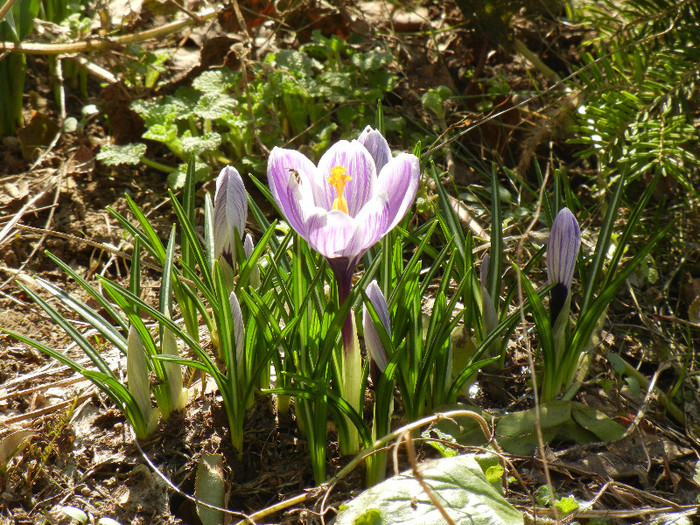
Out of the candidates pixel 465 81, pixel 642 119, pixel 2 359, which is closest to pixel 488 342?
pixel 642 119

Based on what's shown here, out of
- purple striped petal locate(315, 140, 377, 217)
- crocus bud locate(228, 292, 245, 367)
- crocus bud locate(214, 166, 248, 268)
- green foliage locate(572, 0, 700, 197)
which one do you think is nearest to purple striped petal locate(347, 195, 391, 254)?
Answer: purple striped petal locate(315, 140, 377, 217)

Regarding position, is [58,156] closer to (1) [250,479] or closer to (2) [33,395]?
(2) [33,395]

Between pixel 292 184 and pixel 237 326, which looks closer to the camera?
pixel 292 184

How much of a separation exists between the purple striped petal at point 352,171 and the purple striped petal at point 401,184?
4.0 inches

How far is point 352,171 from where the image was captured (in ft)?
4.58

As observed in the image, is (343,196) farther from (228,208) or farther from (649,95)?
(649,95)

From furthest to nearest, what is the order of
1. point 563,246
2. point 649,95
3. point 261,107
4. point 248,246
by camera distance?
point 261,107
point 649,95
point 248,246
point 563,246

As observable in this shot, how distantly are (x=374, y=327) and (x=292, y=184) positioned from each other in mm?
363

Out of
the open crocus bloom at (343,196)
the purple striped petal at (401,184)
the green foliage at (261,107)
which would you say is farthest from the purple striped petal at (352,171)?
the green foliage at (261,107)

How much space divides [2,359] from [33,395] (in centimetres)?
23

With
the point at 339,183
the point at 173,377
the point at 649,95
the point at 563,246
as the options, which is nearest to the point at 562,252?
the point at 563,246

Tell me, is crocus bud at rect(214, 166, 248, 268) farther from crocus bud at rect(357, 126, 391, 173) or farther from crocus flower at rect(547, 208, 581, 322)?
crocus flower at rect(547, 208, 581, 322)

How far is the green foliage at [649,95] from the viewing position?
1.96 meters

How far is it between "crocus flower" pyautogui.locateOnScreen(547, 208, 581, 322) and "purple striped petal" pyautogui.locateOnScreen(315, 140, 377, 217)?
18.8 inches
